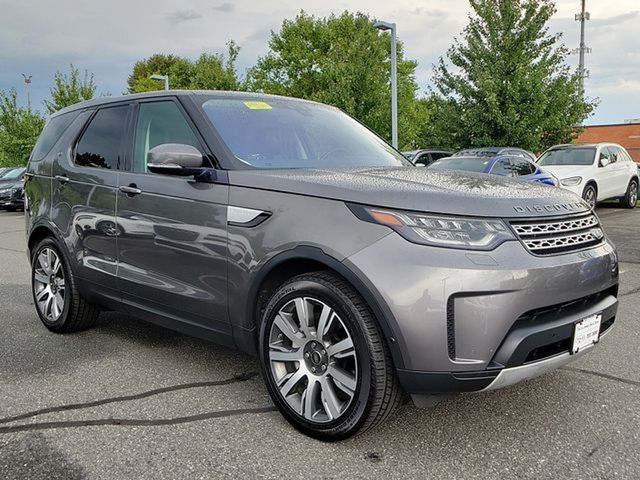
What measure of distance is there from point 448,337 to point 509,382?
360mm

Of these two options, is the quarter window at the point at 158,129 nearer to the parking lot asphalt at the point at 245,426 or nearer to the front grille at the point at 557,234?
the parking lot asphalt at the point at 245,426

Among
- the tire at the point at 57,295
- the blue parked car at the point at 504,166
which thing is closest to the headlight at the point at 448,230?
the tire at the point at 57,295

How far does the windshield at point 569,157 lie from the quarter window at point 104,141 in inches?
485

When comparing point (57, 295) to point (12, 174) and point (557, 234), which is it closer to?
point (557, 234)

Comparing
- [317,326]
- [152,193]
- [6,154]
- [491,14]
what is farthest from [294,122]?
[6,154]

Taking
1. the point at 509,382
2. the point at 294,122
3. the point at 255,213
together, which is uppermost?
the point at 294,122

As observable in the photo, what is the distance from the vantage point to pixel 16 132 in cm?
3584

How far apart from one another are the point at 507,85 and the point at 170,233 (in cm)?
1907

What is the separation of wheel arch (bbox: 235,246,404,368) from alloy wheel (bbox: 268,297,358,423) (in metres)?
0.17

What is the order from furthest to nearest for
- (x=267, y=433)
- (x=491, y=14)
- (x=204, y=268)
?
(x=491, y=14) < (x=204, y=268) < (x=267, y=433)

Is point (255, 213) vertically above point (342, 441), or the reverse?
point (255, 213)

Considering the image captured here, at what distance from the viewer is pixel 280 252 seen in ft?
9.70

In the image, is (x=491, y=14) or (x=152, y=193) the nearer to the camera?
(x=152, y=193)

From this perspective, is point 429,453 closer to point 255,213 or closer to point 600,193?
point 255,213
